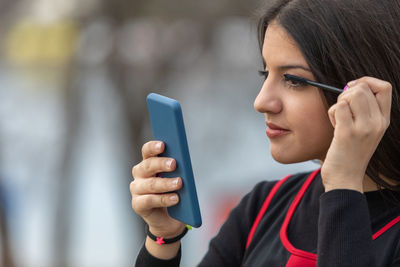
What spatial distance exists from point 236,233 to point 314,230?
12.1 inches

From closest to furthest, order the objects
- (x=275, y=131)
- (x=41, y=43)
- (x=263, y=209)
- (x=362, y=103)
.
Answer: (x=362, y=103) < (x=275, y=131) < (x=263, y=209) < (x=41, y=43)

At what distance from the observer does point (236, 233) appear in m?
2.02

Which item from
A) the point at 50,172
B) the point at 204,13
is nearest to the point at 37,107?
the point at 50,172

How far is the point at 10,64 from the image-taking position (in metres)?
6.30

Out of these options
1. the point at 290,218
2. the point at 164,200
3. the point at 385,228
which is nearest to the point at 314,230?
the point at 290,218

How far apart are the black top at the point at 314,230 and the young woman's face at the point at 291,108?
14 centimetres

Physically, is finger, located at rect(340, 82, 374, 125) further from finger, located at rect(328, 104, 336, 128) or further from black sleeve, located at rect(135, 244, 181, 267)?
black sleeve, located at rect(135, 244, 181, 267)

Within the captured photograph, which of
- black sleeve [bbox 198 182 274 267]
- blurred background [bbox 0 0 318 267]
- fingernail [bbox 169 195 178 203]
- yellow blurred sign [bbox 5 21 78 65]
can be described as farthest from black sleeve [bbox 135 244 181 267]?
yellow blurred sign [bbox 5 21 78 65]

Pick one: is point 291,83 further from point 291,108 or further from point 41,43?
point 41,43

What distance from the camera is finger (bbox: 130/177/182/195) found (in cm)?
172

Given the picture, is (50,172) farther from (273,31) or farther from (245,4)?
(273,31)

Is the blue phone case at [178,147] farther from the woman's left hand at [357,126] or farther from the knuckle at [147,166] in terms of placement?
the woman's left hand at [357,126]

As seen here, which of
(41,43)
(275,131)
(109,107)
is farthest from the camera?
(41,43)

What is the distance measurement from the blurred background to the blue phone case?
3.08m
